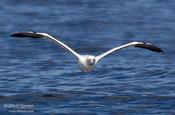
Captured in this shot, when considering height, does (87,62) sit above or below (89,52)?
below

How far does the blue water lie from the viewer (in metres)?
30.5

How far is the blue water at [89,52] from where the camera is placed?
30.5 metres

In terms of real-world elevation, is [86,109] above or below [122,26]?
below

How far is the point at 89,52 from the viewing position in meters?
37.7

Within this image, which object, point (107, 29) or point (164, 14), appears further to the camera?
point (164, 14)

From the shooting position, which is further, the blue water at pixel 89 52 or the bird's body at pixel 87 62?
the blue water at pixel 89 52

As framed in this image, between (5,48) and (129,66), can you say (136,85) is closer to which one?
(129,66)

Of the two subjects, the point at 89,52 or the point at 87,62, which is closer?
the point at 87,62

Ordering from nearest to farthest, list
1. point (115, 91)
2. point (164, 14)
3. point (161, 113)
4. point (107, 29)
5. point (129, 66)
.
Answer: point (161, 113) < point (115, 91) < point (129, 66) < point (107, 29) < point (164, 14)

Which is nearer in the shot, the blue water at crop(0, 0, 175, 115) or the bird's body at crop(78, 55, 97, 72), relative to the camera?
the bird's body at crop(78, 55, 97, 72)

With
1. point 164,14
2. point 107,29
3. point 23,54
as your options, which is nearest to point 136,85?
point 23,54

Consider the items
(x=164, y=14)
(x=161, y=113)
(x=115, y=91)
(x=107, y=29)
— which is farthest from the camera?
(x=164, y=14)

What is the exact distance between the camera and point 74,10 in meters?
44.5

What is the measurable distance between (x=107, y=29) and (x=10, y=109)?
12271mm
